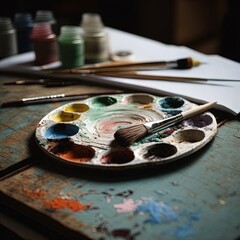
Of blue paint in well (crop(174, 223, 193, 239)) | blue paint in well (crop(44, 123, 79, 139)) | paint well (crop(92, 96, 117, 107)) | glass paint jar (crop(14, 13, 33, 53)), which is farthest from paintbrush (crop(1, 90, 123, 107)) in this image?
blue paint in well (crop(174, 223, 193, 239))

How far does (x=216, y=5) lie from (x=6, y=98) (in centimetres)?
203

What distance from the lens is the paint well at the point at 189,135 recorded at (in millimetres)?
988

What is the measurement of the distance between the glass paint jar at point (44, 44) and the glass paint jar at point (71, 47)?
0.16 feet

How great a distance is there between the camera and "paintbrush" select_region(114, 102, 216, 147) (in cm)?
93

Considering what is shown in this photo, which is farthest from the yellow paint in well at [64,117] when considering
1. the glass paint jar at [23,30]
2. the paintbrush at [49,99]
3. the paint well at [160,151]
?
the glass paint jar at [23,30]

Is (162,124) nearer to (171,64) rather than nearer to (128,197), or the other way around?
(128,197)

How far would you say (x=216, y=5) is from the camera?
294 centimetres

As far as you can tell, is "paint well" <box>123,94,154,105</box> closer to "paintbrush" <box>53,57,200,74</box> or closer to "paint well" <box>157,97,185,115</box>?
"paint well" <box>157,97,185,115</box>

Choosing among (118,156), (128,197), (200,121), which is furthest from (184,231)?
(200,121)

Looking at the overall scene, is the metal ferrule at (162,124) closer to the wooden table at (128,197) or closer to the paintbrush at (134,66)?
the wooden table at (128,197)

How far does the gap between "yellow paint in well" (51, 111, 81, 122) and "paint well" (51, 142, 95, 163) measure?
0.14 meters

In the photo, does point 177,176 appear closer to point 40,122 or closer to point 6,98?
point 40,122

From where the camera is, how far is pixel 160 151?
947 mm

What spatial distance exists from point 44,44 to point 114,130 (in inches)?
21.9
